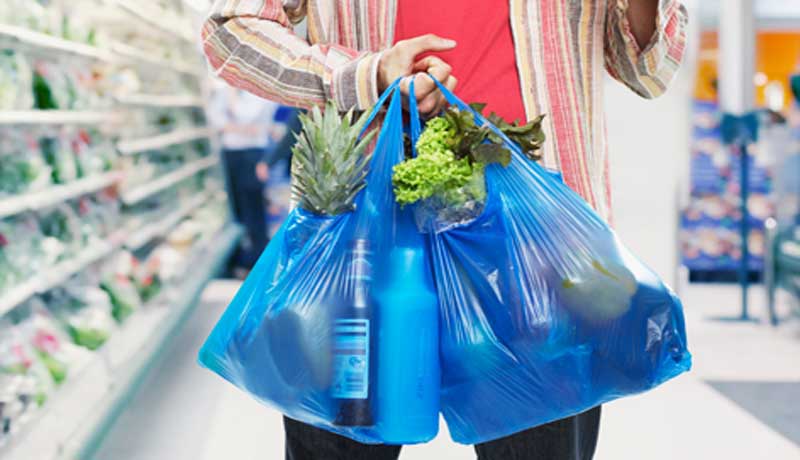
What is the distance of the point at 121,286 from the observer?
4184mm

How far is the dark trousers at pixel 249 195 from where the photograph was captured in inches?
322

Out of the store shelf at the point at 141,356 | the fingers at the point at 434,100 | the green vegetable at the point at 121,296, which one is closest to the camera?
the fingers at the point at 434,100

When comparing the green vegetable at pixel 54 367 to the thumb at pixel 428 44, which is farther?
the green vegetable at pixel 54 367

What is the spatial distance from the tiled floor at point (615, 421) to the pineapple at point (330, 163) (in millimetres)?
2424

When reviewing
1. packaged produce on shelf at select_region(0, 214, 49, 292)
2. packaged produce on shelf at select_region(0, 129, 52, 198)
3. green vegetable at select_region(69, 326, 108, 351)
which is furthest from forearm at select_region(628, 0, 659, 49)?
green vegetable at select_region(69, 326, 108, 351)

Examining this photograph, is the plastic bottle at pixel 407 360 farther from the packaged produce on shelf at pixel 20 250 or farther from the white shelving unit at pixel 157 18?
the white shelving unit at pixel 157 18

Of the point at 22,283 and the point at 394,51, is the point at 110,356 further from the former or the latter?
the point at 394,51

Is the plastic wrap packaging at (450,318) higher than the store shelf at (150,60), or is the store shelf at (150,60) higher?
the store shelf at (150,60)

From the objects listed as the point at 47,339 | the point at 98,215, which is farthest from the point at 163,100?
the point at 47,339

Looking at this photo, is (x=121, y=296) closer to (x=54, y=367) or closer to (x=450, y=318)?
(x=54, y=367)

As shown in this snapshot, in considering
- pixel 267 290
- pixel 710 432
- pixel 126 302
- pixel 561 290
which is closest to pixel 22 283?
pixel 126 302

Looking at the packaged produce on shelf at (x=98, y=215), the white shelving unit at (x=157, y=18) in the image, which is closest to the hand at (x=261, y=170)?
the white shelving unit at (x=157, y=18)

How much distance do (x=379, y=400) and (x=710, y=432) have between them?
3010 mm

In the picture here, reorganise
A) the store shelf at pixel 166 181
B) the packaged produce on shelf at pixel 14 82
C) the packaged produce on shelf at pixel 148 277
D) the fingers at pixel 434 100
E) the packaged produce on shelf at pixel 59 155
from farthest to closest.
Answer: the store shelf at pixel 166 181
the packaged produce on shelf at pixel 148 277
the packaged produce on shelf at pixel 59 155
the packaged produce on shelf at pixel 14 82
the fingers at pixel 434 100
